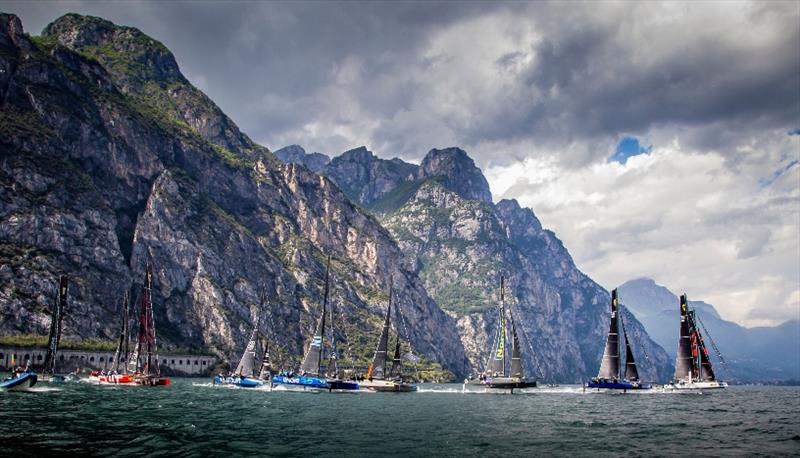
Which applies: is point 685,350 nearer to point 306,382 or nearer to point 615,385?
point 615,385

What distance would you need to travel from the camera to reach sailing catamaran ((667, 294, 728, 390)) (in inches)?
6535

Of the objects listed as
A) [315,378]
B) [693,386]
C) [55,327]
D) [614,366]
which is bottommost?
[693,386]

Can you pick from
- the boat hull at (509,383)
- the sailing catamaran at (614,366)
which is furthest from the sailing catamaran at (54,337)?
the sailing catamaran at (614,366)

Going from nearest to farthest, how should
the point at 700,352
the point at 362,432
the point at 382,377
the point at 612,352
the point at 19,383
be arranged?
the point at 362,432 → the point at 19,383 → the point at 612,352 → the point at 382,377 → the point at 700,352

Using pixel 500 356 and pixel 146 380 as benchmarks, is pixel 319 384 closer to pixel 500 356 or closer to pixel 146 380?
pixel 146 380

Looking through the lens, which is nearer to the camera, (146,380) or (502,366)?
(146,380)

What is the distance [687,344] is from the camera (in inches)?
6570

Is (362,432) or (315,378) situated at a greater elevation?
(362,432)

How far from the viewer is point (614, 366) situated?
15725 centimetres

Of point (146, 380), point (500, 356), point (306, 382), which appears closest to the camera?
point (146, 380)

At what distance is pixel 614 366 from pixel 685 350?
26.3 m

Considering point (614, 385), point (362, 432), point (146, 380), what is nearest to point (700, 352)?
point (614, 385)

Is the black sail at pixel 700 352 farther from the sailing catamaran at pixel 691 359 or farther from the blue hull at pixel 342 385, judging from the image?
the blue hull at pixel 342 385

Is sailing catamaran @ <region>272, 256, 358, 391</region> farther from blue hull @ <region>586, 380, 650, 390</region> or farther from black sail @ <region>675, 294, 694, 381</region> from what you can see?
black sail @ <region>675, 294, 694, 381</region>
